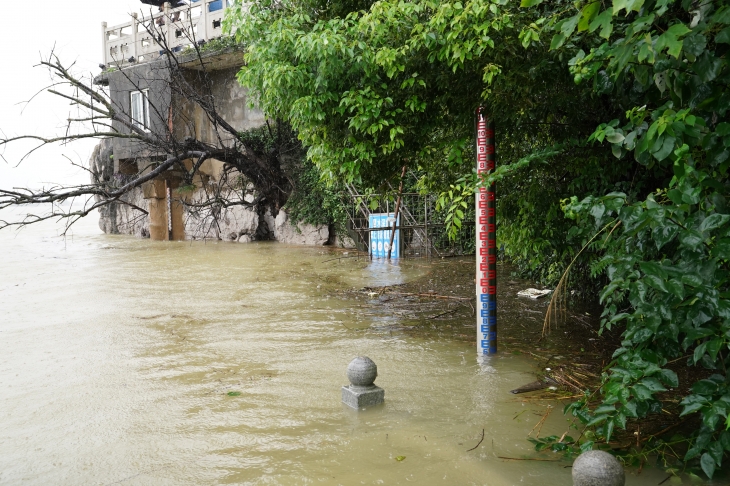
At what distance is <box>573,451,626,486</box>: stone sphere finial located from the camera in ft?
10.5

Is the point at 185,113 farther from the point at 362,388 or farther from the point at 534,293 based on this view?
the point at 362,388

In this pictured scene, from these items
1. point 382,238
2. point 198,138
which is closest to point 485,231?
point 382,238

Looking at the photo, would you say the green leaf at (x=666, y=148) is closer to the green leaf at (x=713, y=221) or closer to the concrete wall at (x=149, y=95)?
the green leaf at (x=713, y=221)

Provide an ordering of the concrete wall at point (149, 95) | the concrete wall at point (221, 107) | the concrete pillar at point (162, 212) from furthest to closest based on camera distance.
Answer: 1. the concrete pillar at point (162, 212)
2. the concrete wall at point (221, 107)
3. the concrete wall at point (149, 95)

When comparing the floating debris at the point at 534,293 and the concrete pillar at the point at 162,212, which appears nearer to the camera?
the floating debris at the point at 534,293

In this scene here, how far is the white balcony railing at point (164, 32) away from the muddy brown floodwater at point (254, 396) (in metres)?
14.7

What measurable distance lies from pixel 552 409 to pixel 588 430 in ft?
2.07

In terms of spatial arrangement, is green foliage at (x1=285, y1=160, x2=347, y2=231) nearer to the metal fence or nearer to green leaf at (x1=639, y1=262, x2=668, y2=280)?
the metal fence

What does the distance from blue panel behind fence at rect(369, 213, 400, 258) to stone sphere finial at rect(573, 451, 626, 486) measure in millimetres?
13452

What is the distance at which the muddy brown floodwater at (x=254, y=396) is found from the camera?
414 cm

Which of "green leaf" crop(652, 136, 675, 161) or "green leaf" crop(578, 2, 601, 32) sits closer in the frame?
"green leaf" crop(578, 2, 601, 32)

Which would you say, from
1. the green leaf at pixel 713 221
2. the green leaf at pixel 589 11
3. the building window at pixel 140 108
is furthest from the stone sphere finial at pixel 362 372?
the building window at pixel 140 108

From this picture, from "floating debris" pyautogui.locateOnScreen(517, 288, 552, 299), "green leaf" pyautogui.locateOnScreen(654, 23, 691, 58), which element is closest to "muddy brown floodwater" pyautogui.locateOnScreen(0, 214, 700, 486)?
"floating debris" pyautogui.locateOnScreen(517, 288, 552, 299)

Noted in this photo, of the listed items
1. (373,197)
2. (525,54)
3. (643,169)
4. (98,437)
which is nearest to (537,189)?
(643,169)
